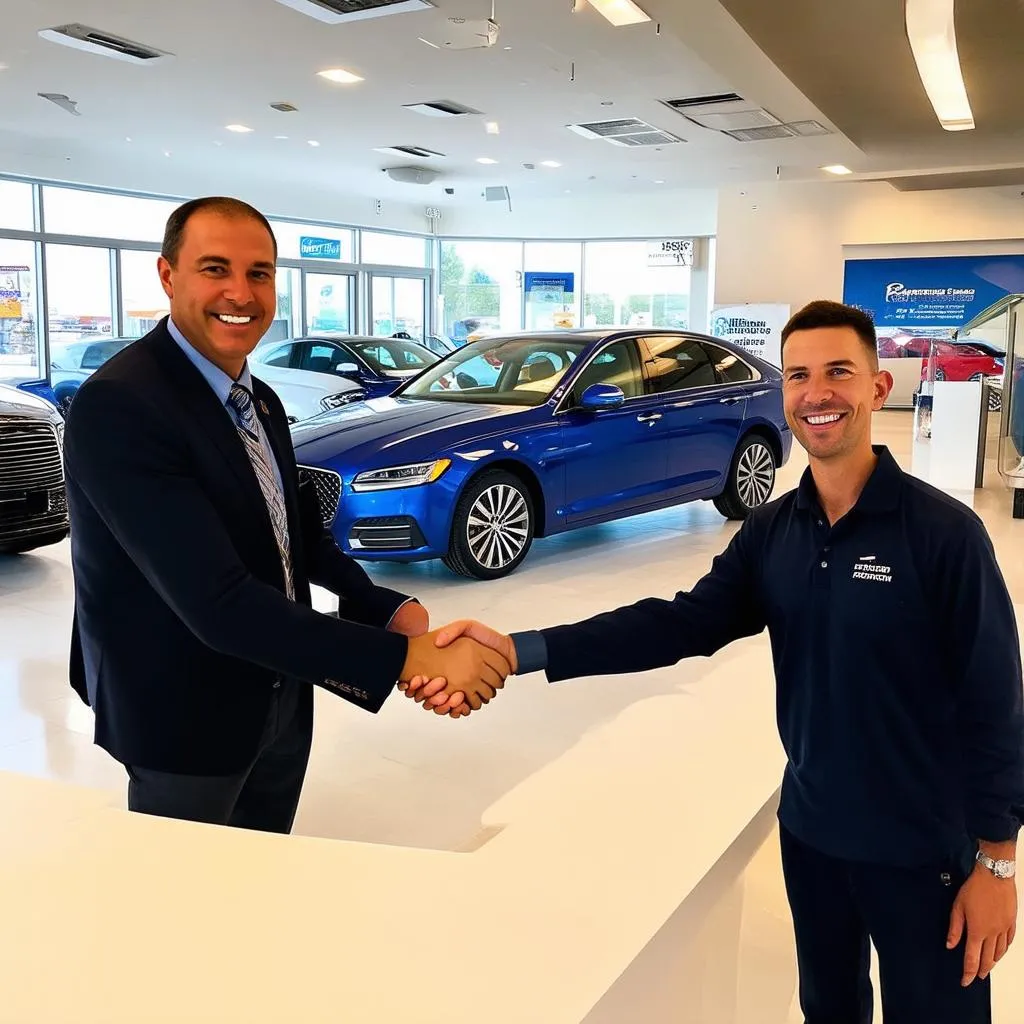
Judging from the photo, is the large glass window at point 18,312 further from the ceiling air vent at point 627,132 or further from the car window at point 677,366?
the car window at point 677,366

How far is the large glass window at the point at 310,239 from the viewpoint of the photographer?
18469 mm

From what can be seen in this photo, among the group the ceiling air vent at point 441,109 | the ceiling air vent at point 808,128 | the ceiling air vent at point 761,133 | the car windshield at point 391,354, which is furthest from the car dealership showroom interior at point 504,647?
the ceiling air vent at point 761,133

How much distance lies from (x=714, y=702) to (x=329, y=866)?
127 cm

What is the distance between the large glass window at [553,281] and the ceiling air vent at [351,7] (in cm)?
1364

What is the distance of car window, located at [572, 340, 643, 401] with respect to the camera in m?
6.14

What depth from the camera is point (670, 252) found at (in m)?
20.9

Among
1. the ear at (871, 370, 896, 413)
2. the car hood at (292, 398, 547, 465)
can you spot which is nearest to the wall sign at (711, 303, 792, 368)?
the car hood at (292, 398, 547, 465)

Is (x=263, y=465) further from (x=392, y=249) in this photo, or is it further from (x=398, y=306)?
(x=398, y=306)

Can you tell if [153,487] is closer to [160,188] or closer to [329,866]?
[329,866]

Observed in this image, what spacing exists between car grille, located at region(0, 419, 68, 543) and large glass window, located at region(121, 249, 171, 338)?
10682 mm

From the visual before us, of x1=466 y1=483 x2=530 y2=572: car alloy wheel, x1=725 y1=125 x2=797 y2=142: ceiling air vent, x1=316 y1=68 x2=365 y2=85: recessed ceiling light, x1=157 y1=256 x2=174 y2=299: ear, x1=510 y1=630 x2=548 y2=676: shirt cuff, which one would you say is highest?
x1=725 y1=125 x2=797 y2=142: ceiling air vent

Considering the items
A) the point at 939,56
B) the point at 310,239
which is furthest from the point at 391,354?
the point at 310,239

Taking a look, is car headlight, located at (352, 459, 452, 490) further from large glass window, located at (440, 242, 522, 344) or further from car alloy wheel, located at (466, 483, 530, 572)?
large glass window, located at (440, 242, 522, 344)

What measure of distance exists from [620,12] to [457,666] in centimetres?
721
